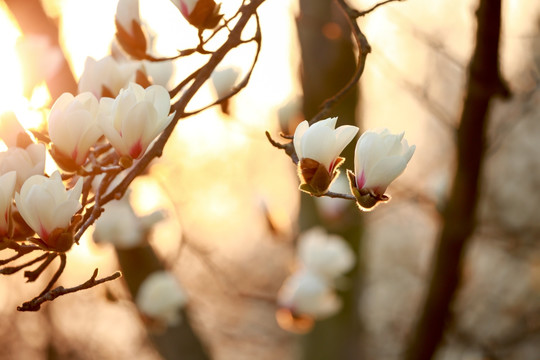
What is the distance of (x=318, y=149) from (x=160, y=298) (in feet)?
3.28

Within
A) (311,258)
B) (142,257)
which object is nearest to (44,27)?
(142,257)

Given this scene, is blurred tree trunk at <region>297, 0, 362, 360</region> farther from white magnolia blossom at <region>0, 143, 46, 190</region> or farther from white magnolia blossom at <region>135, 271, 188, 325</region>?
white magnolia blossom at <region>0, 143, 46, 190</region>

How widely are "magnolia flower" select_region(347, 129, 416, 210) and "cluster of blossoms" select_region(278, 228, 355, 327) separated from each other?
1.10 m

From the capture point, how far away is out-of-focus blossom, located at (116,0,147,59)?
77cm

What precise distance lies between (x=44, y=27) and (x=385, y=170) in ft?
3.24

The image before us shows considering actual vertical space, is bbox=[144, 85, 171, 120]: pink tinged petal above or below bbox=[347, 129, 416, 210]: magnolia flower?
above

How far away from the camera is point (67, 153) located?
61 cm

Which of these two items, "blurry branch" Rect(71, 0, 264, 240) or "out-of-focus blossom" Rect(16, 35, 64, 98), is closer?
"blurry branch" Rect(71, 0, 264, 240)

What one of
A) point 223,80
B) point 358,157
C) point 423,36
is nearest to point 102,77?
point 358,157

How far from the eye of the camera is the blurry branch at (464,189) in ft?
3.61

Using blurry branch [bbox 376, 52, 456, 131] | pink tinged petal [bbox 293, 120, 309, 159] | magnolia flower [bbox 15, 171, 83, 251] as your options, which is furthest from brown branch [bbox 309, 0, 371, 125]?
blurry branch [bbox 376, 52, 456, 131]

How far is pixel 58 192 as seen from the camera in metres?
0.57

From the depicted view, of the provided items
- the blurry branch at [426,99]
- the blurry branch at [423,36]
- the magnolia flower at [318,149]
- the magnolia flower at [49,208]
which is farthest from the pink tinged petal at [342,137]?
the blurry branch at [423,36]

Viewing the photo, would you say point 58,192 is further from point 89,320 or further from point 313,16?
point 89,320
